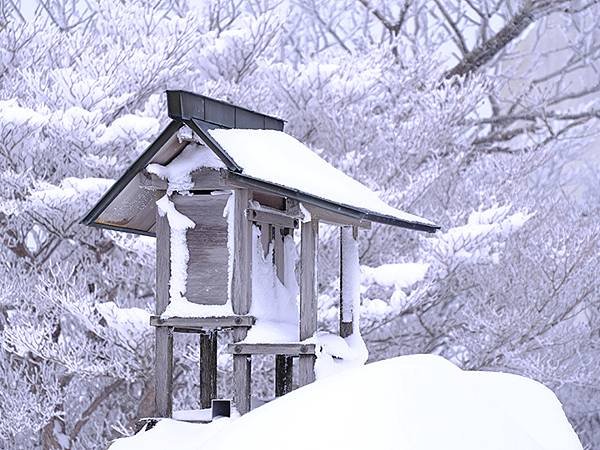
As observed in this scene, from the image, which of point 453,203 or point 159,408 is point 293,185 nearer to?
point 159,408

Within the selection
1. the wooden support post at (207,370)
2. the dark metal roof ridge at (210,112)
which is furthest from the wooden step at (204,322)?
the dark metal roof ridge at (210,112)

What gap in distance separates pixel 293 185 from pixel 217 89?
4359 mm

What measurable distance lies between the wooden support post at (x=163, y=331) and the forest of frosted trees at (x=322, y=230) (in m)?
2.86

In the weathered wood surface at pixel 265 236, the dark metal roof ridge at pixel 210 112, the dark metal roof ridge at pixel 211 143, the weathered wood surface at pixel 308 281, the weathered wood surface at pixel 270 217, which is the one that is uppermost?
the dark metal roof ridge at pixel 210 112

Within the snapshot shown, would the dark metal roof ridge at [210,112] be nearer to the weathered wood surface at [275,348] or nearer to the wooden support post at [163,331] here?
the wooden support post at [163,331]

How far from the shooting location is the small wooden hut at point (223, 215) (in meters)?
3.78

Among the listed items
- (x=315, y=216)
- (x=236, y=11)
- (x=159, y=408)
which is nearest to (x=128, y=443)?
(x=159, y=408)

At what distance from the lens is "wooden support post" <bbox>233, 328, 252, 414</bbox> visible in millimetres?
3803

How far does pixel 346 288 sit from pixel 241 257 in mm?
758

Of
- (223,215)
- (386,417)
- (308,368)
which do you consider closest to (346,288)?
(308,368)

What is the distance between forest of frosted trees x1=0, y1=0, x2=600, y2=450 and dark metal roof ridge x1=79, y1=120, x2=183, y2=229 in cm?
286

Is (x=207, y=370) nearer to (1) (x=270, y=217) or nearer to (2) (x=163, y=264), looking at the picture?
(2) (x=163, y=264)

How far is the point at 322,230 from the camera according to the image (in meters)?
7.59

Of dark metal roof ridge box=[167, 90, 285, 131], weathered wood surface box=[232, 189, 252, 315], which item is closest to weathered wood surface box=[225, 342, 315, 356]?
weathered wood surface box=[232, 189, 252, 315]
